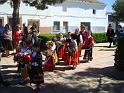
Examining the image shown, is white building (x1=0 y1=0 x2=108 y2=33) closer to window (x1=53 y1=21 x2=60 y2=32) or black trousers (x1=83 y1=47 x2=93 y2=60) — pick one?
window (x1=53 y1=21 x2=60 y2=32)

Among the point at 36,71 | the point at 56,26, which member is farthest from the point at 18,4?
the point at 56,26

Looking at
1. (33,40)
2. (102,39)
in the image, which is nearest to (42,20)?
(102,39)

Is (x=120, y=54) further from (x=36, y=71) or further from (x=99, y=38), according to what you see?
(x=99, y=38)

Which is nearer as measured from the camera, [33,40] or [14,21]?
[33,40]

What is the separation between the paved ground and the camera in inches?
514

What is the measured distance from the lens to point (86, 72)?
637 inches

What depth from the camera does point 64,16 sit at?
160ft

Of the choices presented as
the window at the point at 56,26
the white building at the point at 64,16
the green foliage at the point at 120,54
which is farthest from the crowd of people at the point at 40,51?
the window at the point at 56,26

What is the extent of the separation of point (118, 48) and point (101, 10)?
41018 mm

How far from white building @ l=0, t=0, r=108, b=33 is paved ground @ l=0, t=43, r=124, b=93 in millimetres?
21913

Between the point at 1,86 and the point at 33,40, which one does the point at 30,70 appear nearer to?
the point at 1,86

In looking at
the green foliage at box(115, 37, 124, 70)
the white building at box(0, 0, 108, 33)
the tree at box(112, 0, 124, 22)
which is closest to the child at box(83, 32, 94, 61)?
the green foliage at box(115, 37, 124, 70)

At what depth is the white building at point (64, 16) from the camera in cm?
3988

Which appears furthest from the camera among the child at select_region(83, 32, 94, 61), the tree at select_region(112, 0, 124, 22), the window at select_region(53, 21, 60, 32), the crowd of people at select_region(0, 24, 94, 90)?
the tree at select_region(112, 0, 124, 22)
